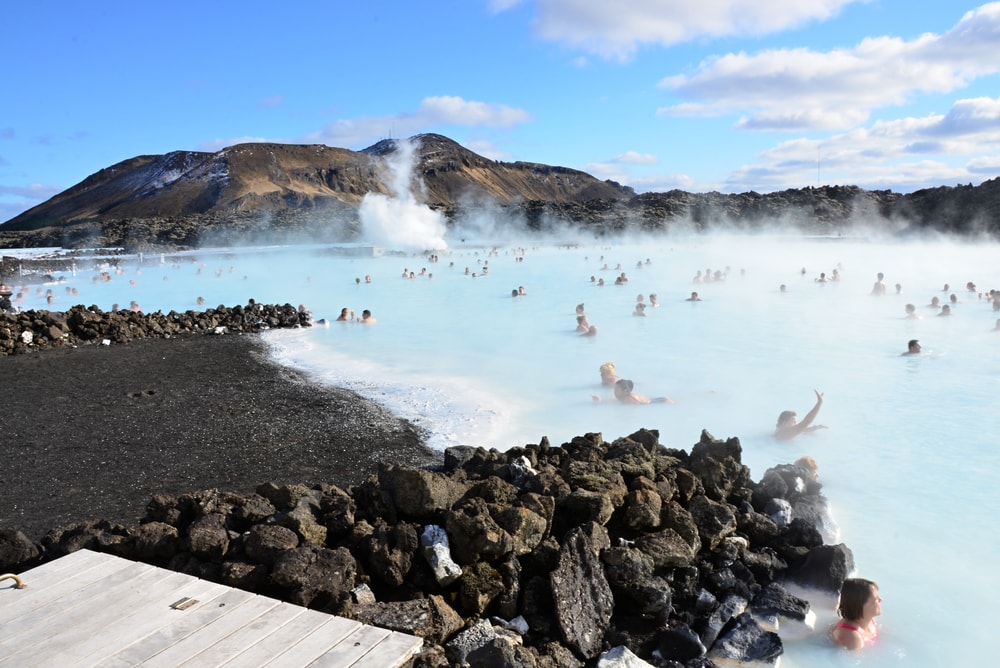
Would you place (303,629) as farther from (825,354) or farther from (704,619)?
(825,354)

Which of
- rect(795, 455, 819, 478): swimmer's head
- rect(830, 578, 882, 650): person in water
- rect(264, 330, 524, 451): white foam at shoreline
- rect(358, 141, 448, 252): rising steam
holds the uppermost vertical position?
rect(358, 141, 448, 252): rising steam

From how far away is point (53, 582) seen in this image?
271 centimetres

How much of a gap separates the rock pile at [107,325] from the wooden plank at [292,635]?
10.3 m

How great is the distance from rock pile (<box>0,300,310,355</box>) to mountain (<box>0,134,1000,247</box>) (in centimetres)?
2782

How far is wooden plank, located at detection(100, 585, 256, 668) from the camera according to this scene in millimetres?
2166

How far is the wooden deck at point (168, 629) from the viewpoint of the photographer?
217cm

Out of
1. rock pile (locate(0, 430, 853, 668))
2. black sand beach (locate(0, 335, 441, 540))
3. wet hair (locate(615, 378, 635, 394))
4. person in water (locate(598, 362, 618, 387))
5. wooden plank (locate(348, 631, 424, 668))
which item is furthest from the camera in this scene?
person in water (locate(598, 362, 618, 387))

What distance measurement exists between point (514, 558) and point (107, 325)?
422 inches

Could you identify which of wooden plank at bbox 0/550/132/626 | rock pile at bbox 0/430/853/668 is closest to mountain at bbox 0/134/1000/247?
rock pile at bbox 0/430/853/668

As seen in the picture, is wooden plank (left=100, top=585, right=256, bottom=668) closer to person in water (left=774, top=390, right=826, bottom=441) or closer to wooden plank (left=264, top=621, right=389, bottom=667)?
wooden plank (left=264, top=621, right=389, bottom=667)

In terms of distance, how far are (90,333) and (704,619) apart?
11267mm

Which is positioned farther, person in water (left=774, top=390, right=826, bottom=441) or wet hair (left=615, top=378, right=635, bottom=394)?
wet hair (left=615, top=378, right=635, bottom=394)

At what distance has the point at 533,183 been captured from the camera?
142 m

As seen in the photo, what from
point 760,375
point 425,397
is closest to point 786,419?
point 760,375
